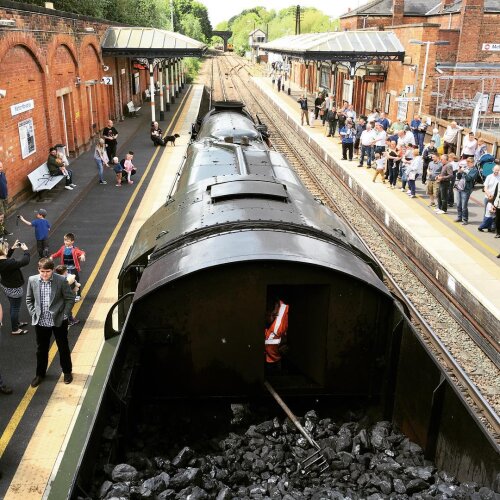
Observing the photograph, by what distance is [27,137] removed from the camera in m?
15.4

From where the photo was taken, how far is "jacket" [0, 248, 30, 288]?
7.53 meters

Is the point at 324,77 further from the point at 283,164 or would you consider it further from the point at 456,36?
the point at 283,164

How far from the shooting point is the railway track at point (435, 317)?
23.0 ft

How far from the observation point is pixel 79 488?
3.31 m

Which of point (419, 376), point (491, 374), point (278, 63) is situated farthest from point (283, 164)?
point (278, 63)

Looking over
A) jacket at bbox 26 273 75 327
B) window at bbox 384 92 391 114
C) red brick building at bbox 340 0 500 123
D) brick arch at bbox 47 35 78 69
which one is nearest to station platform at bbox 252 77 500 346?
jacket at bbox 26 273 75 327

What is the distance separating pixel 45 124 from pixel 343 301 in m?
15.2

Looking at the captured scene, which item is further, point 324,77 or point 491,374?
point 324,77

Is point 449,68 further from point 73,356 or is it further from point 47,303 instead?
point 47,303

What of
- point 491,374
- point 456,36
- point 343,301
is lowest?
point 491,374

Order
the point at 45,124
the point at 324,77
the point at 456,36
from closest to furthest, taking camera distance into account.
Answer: the point at 45,124 < the point at 456,36 < the point at 324,77

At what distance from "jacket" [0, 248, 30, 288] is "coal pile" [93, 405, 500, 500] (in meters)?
3.85

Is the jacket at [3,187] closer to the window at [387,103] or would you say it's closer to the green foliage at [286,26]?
the window at [387,103]

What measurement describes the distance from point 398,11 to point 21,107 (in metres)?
28.8
